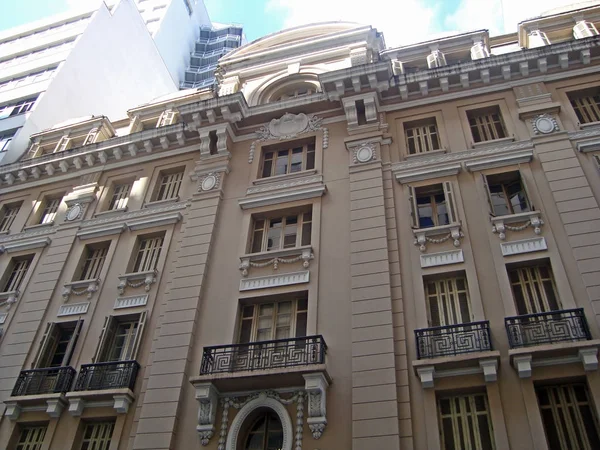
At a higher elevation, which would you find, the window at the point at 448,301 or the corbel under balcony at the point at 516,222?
the corbel under balcony at the point at 516,222

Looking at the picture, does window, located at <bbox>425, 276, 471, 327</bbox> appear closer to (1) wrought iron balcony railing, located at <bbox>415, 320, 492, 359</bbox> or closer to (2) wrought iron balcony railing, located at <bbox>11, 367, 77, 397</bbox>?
(1) wrought iron balcony railing, located at <bbox>415, 320, 492, 359</bbox>

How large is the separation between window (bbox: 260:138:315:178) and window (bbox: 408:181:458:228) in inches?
163

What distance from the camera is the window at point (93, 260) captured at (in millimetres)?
19122

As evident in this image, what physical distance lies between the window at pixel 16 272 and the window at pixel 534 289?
1688 cm

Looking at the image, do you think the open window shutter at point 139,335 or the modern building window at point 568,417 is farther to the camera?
the open window shutter at point 139,335

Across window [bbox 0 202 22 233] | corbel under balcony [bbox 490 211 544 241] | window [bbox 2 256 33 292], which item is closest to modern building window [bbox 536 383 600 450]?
corbel under balcony [bbox 490 211 544 241]

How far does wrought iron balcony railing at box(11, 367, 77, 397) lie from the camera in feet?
51.0

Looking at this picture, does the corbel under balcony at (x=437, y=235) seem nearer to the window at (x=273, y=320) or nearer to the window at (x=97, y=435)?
the window at (x=273, y=320)

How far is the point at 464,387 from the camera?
40.5 ft

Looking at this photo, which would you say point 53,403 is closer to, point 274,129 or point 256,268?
point 256,268

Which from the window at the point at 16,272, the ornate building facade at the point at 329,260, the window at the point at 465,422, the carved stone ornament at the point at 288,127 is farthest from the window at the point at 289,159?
the window at the point at 16,272

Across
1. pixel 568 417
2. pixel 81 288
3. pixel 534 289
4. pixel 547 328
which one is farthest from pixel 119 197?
pixel 568 417

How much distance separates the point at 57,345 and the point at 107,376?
319cm

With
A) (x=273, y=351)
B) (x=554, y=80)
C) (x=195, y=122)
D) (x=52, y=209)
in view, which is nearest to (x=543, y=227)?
(x=554, y=80)
